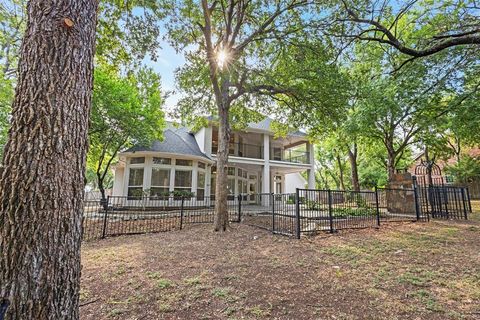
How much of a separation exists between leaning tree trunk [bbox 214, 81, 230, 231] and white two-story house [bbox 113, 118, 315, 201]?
247 inches

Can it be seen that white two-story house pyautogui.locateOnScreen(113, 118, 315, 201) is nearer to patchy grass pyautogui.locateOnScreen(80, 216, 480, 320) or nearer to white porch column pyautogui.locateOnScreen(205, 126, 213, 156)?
white porch column pyautogui.locateOnScreen(205, 126, 213, 156)

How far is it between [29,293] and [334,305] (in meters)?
3.13

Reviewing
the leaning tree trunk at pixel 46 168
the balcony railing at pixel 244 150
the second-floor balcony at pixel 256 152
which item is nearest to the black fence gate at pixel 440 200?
the second-floor balcony at pixel 256 152

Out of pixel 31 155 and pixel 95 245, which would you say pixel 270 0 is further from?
pixel 95 245

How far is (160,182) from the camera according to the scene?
46.2 ft

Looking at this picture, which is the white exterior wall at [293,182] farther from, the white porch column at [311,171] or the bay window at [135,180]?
the bay window at [135,180]

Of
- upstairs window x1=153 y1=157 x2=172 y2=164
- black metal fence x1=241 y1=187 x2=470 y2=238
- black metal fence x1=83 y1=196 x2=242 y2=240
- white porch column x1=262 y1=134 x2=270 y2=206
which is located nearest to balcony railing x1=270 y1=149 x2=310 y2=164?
white porch column x1=262 y1=134 x2=270 y2=206

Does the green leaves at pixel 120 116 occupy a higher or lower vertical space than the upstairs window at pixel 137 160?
higher

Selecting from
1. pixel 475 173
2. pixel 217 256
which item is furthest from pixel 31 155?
pixel 475 173

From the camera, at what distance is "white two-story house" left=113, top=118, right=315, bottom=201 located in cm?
1391

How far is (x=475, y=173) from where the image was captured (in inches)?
859

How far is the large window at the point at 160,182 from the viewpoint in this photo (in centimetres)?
1382

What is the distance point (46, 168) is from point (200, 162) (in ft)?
45.8

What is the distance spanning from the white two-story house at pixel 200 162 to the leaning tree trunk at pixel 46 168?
1221 centimetres
